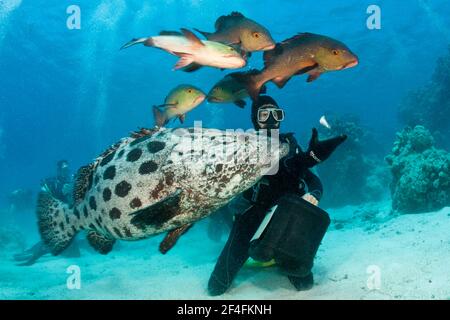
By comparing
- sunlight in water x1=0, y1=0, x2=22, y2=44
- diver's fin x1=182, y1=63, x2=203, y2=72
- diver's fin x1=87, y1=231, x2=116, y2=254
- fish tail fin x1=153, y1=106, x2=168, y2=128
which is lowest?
diver's fin x1=87, y1=231, x2=116, y2=254

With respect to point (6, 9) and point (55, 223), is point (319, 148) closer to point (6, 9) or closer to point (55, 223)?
point (55, 223)

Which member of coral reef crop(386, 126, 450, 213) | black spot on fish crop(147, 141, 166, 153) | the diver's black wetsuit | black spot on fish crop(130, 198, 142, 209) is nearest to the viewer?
black spot on fish crop(130, 198, 142, 209)

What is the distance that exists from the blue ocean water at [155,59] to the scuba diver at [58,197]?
521cm

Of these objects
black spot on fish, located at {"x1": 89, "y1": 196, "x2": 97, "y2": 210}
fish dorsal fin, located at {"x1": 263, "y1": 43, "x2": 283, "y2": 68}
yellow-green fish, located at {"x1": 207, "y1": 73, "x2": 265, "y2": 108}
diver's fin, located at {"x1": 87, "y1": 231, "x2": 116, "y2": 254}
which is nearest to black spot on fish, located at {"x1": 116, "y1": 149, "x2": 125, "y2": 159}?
black spot on fish, located at {"x1": 89, "y1": 196, "x2": 97, "y2": 210}

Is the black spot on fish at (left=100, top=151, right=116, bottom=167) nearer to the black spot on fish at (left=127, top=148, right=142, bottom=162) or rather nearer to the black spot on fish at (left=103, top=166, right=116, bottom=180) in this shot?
the black spot on fish at (left=103, top=166, right=116, bottom=180)

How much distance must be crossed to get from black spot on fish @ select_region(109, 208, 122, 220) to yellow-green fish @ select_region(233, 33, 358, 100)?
6.67 feet

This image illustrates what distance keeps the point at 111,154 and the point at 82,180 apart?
0.56m

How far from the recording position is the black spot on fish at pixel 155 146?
3686 mm

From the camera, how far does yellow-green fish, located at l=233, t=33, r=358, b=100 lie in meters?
3.63

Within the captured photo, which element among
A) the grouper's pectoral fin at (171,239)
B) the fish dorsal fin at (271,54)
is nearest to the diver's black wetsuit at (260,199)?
the fish dorsal fin at (271,54)

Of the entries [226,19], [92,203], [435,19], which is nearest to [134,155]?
[92,203]

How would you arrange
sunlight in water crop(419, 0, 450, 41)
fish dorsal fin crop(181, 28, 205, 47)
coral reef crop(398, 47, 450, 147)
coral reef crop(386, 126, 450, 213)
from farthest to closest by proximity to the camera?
1. sunlight in water crop(419, 0, 450, 41)
2. coral reef crop(398, 47, 450, 147)
3. coral reef crop(386, 126, 450, 213)
4. fish dorsal fin crop(181, 28, 205, 47)

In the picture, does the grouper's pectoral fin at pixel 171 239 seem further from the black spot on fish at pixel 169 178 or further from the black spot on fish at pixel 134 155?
the black spot on fish at pixel 134 155

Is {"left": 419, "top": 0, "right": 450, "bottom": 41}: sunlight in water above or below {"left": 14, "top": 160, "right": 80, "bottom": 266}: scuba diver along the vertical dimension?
above
